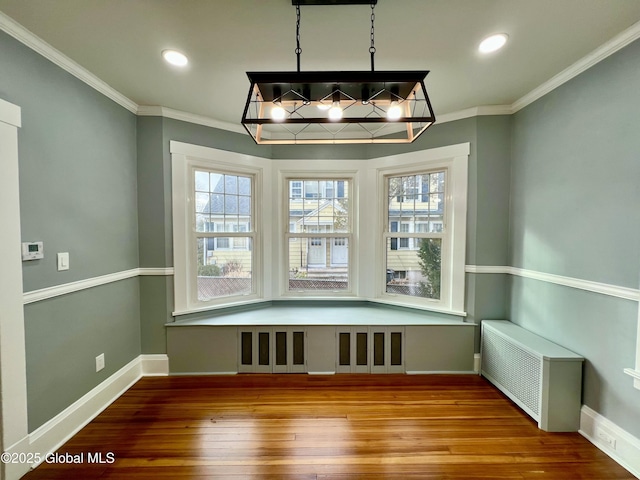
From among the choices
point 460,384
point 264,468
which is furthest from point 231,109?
point 460,384

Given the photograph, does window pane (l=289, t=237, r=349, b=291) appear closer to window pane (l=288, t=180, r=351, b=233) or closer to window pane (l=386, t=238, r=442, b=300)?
window pane (l=288, t=180, r=351, b=233)

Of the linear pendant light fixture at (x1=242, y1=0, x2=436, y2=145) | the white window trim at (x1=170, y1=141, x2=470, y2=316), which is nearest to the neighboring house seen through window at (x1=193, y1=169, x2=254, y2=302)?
the white window trim at (x1=170, y1=141, x2=470, y2=316)

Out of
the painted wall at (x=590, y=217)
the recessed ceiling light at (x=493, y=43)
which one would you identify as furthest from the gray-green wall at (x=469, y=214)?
the recessed ceiling light at (x=493, y=43)

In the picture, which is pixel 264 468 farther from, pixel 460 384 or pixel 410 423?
pixel 460 384

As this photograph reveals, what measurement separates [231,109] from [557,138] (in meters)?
2.81

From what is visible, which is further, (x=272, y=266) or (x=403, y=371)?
(x=272, y=266)

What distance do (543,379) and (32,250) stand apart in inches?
138

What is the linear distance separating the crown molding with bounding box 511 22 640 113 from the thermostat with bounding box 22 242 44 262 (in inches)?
149

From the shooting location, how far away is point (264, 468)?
167cm

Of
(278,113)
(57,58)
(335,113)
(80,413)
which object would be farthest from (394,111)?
(80,413)

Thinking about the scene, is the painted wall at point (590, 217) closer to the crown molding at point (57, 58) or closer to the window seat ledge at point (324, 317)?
the window seat ledge at point (324, 317)

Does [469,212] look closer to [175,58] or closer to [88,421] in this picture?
[175,58]

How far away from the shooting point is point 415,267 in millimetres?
3123

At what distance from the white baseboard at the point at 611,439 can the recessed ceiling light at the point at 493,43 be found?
2537 mm
